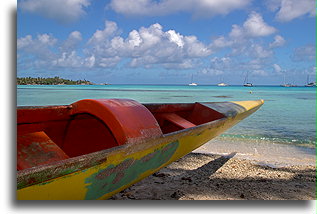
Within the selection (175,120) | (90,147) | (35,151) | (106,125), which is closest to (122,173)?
(106,125)

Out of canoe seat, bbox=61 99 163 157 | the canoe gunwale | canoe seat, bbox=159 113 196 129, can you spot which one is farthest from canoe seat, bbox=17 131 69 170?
canoe seat, bbox=159 113 196 129

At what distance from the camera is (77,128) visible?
2539 millimetres

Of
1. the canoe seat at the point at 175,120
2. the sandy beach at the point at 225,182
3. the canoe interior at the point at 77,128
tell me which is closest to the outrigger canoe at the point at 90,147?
the canoe interior at the point at 77,128

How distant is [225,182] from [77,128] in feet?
5.96

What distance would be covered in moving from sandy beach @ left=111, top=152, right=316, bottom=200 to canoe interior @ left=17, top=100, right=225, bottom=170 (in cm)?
64

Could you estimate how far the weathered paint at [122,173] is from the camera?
161cm

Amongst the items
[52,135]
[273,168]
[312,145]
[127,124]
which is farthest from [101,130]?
[312,145]

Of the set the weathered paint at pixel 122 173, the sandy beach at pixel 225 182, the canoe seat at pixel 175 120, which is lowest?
the sandy beach at pixel 225 182

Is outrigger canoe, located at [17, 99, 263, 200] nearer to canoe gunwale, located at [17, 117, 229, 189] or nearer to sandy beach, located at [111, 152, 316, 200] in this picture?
canoe gunwale, located at [17, 117, 229, 189]

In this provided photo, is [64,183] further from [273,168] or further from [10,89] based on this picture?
[273,168]

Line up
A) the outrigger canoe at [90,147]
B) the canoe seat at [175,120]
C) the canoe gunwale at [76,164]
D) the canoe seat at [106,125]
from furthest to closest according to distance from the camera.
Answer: the canoe seat at [175,120], the canoe seat at [106,125], the outrigger canoe at [90,147], the canoe gunwale at [76,164]

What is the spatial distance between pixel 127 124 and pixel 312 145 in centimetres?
537

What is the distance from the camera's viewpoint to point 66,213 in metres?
1.72

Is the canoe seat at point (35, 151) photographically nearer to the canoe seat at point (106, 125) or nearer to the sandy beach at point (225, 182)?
the canoe seat at point (106, 125)
